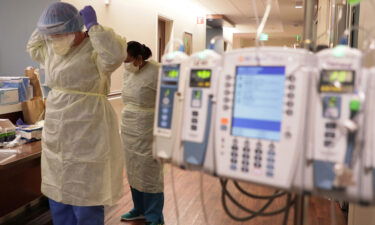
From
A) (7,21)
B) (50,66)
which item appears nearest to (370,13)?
(50,66)

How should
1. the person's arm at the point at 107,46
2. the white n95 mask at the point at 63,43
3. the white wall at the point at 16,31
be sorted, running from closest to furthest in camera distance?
the person's arm at the point at 107,46
the white n95 mask at the point at 63,43
the white wall at the point at 16,31

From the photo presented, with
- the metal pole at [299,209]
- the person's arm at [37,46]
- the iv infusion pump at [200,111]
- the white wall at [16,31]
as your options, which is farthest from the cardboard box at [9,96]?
the metal pole at [299,209]

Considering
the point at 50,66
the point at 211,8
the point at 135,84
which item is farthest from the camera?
the point at 211,8

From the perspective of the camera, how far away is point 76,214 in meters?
1.87

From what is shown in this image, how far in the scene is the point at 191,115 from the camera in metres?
1.02

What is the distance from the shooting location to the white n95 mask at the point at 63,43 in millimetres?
1771

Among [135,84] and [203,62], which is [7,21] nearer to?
[135,84]

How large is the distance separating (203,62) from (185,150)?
0.85 feet

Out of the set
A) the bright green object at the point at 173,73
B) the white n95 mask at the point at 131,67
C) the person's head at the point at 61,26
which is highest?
the person's head at the point at 61,26

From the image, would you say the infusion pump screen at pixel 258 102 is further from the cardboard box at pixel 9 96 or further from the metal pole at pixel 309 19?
the cardboard box at pixel 9 96

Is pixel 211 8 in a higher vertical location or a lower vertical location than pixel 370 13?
higher

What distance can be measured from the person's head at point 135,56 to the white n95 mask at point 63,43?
68cm

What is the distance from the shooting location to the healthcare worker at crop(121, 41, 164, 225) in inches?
97.8

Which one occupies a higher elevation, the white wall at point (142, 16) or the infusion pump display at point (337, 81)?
the white wall at point (142, 16)
